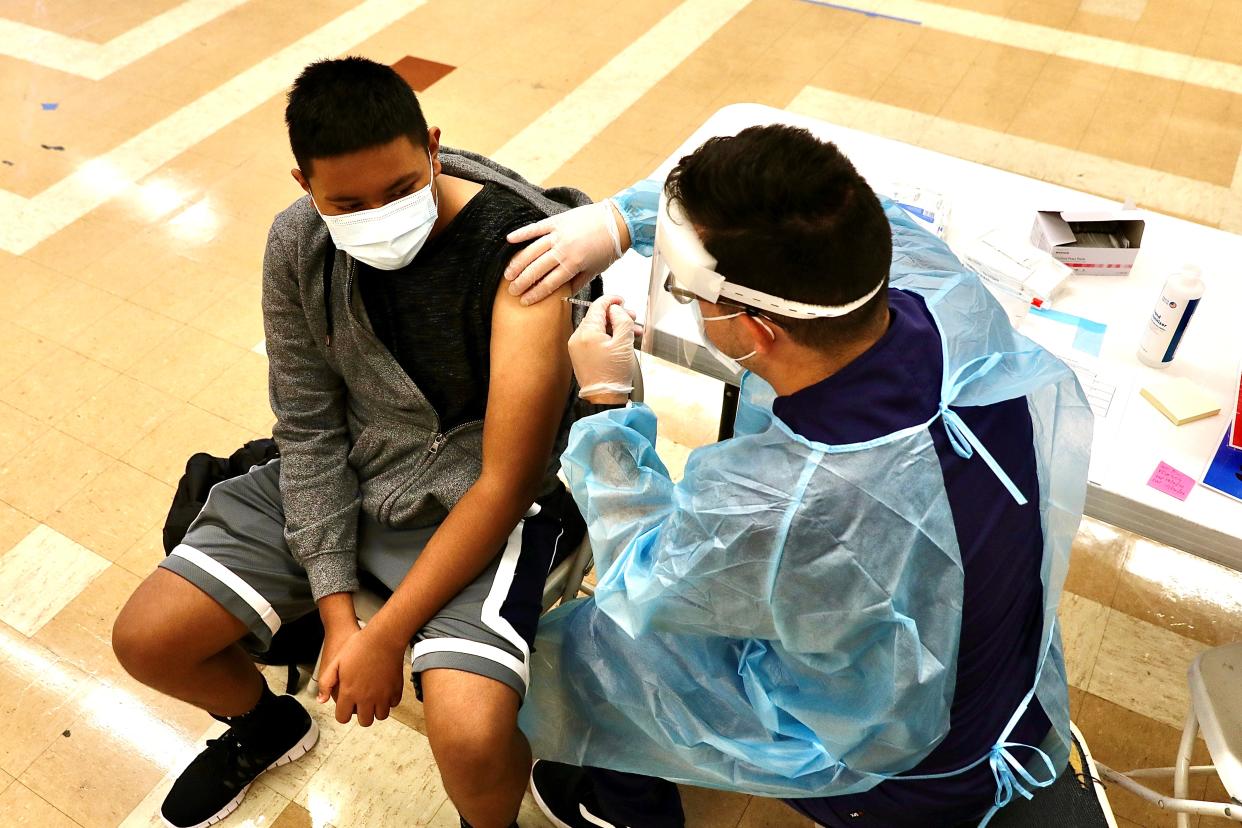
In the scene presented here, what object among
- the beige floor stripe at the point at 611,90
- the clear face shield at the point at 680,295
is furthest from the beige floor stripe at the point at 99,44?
the clear face shield at the point at 680,295

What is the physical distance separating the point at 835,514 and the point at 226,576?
102 cm

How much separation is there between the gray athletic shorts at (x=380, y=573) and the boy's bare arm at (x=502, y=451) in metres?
0.04

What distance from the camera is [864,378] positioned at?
3.57 feet

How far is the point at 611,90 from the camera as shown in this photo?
379 centimetres

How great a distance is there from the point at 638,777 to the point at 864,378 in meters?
0.90

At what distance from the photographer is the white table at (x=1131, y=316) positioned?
1.38 metres

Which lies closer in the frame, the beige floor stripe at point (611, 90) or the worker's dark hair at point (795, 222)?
the worker's dark hair at point (795, 222)

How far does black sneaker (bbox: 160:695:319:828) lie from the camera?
185 cm

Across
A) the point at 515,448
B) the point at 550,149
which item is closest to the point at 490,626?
the point at 515,448

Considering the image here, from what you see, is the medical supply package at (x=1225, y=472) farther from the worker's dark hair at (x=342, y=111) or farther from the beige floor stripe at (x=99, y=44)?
the beige floor stripe at (x=99, y=44)

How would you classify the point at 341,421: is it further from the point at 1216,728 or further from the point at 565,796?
the point at 1216,728

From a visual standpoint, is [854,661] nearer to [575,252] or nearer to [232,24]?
[575,252]

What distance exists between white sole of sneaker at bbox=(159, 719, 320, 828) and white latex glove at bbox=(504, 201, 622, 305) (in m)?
1.08

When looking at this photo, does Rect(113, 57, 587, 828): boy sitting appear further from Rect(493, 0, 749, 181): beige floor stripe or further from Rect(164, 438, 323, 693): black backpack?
Rect(493, 0, 749, 181): beige floor stripe
